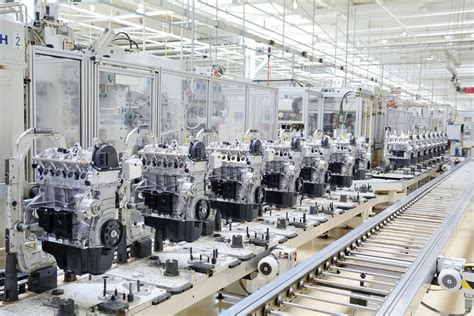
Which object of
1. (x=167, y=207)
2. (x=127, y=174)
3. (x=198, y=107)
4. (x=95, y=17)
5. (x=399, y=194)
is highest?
(x=95, y=17)

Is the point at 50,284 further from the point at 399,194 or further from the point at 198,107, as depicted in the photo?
the point at 399,194

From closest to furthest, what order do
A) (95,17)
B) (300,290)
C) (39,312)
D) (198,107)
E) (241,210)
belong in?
(39,312) → (300,290) → (241,210) → (198,107) → (95,17)

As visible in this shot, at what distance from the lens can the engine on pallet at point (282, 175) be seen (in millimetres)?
4906

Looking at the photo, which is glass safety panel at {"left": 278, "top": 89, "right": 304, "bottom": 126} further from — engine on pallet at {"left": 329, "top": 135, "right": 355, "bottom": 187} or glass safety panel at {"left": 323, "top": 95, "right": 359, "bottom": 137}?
engine on pallet at {"left": 329, "top": 135, "right": 355, "bottom": 187}

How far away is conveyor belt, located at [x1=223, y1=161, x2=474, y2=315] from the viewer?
2535mm

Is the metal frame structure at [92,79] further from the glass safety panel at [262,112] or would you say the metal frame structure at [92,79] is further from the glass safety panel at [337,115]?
the glass safety panel at [337,115]

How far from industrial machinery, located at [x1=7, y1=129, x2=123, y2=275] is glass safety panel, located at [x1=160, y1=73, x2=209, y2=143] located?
2509mm

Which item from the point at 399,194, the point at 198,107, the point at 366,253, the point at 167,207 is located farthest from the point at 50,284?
the point at 399,194

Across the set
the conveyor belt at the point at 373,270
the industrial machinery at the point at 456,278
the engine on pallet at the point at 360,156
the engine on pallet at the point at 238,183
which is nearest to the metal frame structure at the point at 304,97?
the engine on pallet at the point at 360,156

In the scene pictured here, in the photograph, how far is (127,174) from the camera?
2.95 meters

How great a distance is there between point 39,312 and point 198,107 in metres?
3.74

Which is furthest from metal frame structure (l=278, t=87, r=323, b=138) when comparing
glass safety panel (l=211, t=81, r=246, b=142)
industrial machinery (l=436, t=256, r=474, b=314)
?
industrial machinery (l=436, t=256, r=474, b=314)

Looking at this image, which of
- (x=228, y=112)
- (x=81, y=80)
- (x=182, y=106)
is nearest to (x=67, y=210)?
(x=81, y=80)

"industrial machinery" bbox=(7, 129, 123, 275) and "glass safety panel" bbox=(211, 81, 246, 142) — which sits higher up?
"glass safety panel" bbox=(211, 81, 246, 142)
